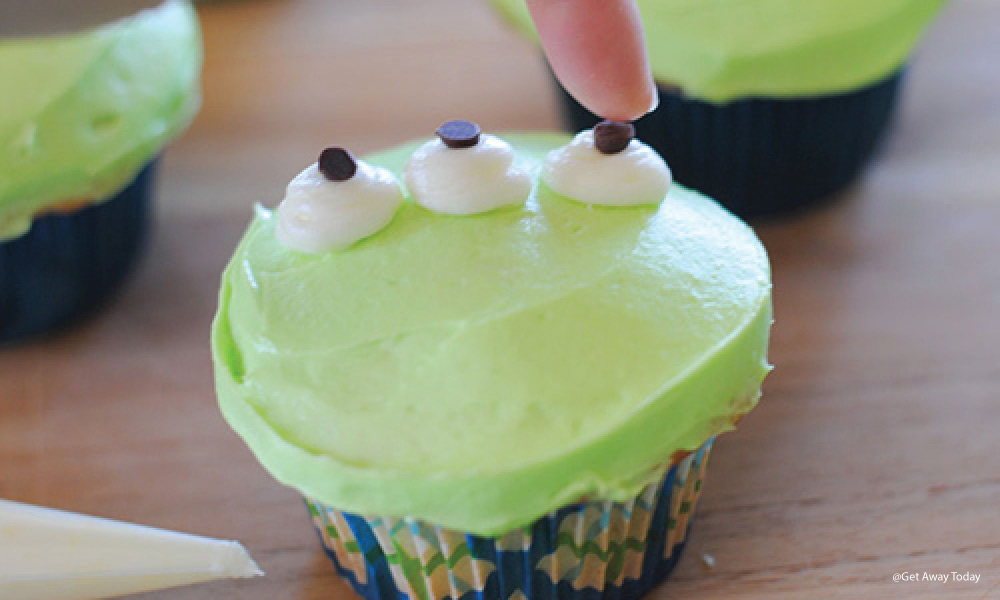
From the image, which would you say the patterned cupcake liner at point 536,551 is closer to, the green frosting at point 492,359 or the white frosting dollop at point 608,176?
the green frosting at point 492,359

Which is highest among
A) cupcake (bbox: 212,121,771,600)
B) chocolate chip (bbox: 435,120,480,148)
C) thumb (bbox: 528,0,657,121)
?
thumb (bbox: 528,0,657,121)

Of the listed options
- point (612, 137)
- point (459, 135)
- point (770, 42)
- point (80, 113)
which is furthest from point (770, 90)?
point (80, 113)

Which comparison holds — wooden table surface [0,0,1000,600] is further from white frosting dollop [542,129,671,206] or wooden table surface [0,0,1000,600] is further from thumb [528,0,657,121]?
thumb [528,0,657,121]

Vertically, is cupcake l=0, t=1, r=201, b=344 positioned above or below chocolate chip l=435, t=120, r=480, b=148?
below

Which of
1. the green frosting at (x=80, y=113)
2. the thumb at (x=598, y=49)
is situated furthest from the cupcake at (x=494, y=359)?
the green frosting at (x=80, y=113)

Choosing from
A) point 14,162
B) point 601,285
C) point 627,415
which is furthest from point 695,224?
point 14,162

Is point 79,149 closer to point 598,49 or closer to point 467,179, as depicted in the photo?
point 467,179

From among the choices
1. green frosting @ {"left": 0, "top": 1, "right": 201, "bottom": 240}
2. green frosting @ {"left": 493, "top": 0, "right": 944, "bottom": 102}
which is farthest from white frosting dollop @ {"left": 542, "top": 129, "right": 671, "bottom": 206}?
green frosting @ {"left": 0, "top": 1, "right": 201, "bottom": 240}
